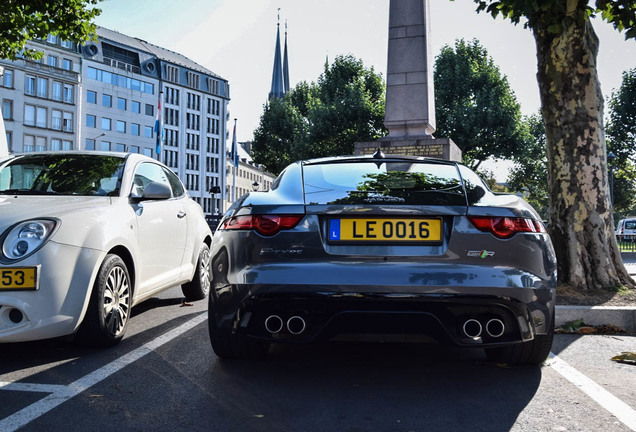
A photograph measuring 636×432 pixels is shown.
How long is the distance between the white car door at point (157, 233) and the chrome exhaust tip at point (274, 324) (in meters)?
2.04

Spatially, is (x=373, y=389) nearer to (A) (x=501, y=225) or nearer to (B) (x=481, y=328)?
(B) (x=481, y=328)

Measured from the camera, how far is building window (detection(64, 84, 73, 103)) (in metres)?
62.1

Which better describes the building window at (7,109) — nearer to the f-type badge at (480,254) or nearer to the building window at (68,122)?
the building window at (68,122)

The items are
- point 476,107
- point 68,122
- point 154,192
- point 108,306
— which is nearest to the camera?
point 108,306

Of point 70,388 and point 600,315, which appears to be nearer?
point 70,388

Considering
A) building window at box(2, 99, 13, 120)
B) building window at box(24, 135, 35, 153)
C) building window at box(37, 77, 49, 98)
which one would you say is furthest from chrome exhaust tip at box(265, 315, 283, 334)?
building window at box(37, 77, 49, 98)

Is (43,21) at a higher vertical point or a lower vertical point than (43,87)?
lower

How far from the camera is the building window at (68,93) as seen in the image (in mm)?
62094

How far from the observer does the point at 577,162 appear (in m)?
7.21

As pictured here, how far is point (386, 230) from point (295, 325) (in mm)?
712

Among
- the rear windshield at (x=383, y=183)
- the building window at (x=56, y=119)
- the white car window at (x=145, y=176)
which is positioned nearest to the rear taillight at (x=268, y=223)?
the rear windshield at (x=383, y=183)

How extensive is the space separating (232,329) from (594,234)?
497 cm

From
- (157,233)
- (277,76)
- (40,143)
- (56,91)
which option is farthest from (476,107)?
(277,76)

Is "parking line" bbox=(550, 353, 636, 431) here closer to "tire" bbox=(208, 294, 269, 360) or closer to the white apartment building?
"tire" bbox=(208, 294, 269, 360)
